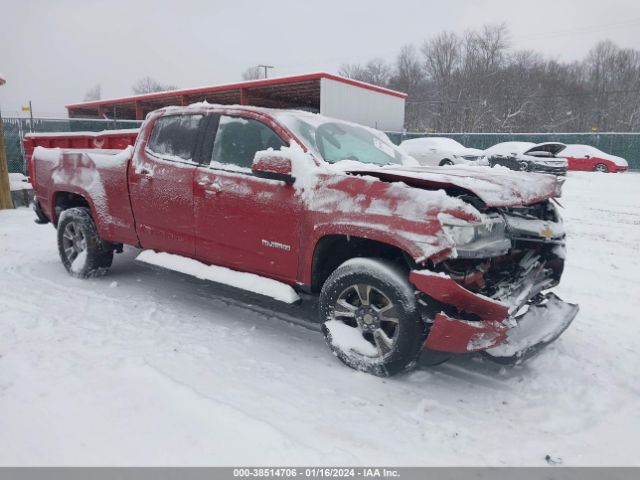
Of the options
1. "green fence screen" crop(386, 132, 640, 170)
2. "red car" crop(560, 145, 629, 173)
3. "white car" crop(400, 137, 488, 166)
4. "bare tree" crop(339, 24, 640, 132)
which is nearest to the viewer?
"white car" crop(400, 137, 488, 166)

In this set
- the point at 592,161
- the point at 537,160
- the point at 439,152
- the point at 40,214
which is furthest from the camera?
the point at 592,161

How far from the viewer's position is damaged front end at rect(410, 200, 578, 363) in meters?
2.85

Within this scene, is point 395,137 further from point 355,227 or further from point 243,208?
point 355,227

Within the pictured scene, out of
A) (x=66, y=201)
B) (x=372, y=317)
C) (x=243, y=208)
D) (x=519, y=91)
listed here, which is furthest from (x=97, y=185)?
(x=519, y=91)

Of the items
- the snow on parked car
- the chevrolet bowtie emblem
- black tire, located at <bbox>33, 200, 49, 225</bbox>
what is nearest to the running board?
the chevrolet bowtie emblem

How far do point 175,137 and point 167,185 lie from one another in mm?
499

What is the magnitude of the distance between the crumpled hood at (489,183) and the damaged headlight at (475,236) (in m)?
0.15

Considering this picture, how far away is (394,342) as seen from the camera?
3.10 meters

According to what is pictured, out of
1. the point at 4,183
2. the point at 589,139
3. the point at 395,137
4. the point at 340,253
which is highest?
the point at 395,137

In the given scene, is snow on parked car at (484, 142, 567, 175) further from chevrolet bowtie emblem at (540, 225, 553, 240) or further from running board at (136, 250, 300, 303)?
running board at (136, 250, 300, 303)

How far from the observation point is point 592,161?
21016 mm

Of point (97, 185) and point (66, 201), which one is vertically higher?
point (97, 185)

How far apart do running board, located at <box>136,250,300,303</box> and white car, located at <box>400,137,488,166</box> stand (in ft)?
46.2

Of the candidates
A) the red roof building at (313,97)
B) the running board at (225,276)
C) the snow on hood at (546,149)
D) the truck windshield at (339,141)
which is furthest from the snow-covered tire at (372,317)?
the red roof building at (313,97)
